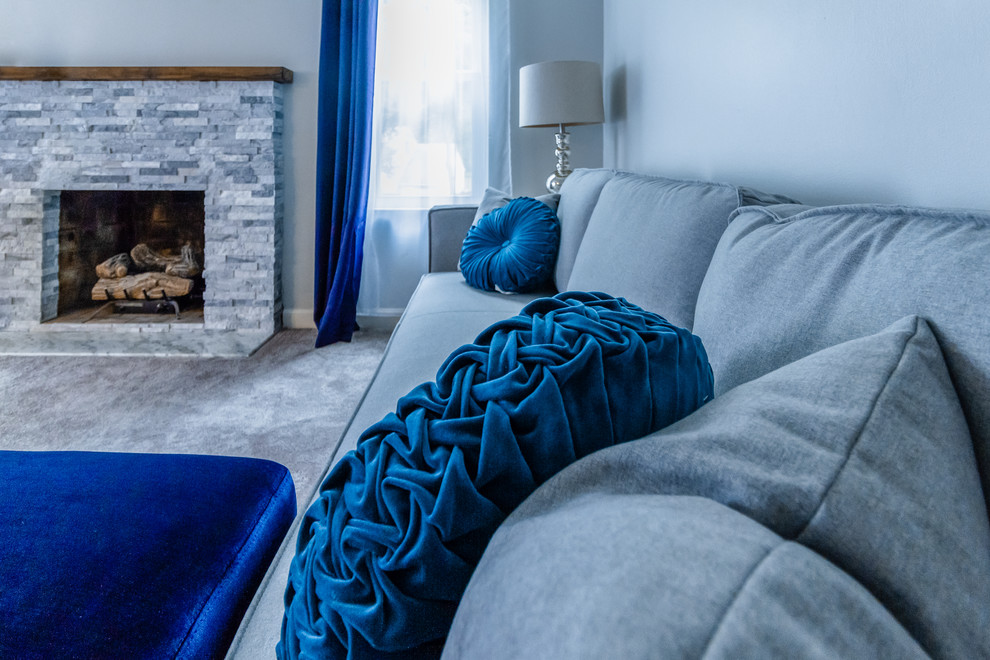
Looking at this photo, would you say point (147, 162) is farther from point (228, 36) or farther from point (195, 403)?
point (195, 403)

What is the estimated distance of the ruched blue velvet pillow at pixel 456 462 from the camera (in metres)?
0.49

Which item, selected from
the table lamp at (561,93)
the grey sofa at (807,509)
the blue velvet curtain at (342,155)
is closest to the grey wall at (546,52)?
the table lamp at (561,93)

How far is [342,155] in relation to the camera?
143 inches

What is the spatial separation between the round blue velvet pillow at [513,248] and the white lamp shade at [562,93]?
789 mm

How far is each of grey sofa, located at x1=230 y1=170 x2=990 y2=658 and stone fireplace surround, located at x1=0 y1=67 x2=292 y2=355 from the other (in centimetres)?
313

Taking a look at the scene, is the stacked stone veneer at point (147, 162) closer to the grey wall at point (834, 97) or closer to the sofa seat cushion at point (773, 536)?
the grey wall at point (834, 97)

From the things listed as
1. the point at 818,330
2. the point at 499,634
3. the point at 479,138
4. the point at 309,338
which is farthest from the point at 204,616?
the point at 479,138

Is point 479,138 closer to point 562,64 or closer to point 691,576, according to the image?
point 562,64

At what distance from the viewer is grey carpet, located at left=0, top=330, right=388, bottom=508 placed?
7.38 feet

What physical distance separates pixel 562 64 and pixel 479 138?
0.73 metres

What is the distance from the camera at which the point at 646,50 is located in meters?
2.88

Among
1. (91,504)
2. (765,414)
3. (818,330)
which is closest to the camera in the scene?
(765,414)

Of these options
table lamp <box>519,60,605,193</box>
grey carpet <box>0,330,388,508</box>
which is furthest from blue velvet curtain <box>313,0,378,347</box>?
table lamp <box>519,60,605,193</box>

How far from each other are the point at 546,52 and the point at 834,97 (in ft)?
8.56
